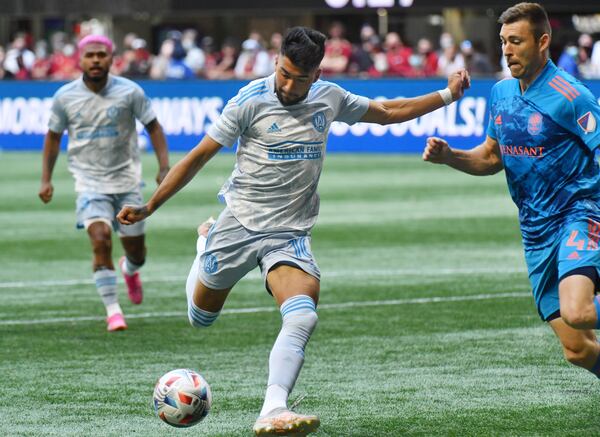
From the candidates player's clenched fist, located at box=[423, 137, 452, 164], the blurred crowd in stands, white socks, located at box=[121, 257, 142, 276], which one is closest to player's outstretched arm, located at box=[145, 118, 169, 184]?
white socks, located at box=[121, 257, 142, 276]

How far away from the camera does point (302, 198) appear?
772 centimetres

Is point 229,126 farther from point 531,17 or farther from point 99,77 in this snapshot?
point 99,77

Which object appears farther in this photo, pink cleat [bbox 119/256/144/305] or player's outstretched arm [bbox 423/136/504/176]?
pink cleat [bbox 119/256/144/305]

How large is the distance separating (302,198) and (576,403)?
205 cm

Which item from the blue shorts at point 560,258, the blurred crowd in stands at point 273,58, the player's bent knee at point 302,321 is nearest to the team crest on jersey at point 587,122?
the blue shorts at point 560,258

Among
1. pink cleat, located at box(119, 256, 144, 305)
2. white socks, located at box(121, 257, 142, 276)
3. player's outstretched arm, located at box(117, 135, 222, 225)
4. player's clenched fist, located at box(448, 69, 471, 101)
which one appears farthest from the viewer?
pink cleat, located at box(119, 256, 144, 305)

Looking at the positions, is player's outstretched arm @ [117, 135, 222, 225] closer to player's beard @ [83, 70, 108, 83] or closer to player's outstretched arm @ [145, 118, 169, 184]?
player's outstretched arm @ [145, 118, 169, 184]

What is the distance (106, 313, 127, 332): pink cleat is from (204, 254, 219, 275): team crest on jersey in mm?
3437

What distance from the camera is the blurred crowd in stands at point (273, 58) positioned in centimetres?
3009

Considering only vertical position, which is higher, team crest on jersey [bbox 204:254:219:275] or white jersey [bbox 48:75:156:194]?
team crest on jersey [bbox 204:254:219:275]

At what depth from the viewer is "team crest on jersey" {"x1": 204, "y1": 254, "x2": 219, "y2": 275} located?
7.78m

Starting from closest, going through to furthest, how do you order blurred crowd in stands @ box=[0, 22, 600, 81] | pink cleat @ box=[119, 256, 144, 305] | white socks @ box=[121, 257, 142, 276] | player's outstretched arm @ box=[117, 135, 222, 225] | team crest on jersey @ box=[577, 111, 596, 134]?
team crest on jersey @ box=[577, 111, 596, 134] → player's outstretched arm @ box=[117, 135, 222, 225] → white socks @ box=[121, 257, 142, 276] → pink cleat @ box=[119, 256, 144, 305] → blurred crowd in stands @ box=[0, 22, 600, 81]

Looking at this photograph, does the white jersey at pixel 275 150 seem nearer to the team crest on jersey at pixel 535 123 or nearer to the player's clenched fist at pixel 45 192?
the team crest on jersey at pixel 535 123

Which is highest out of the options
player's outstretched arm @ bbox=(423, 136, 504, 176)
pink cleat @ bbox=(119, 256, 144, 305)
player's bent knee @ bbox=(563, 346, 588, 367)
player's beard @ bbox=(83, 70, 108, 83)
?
player's outstretched arm @ bbox=(423, 136, 504, 176)
